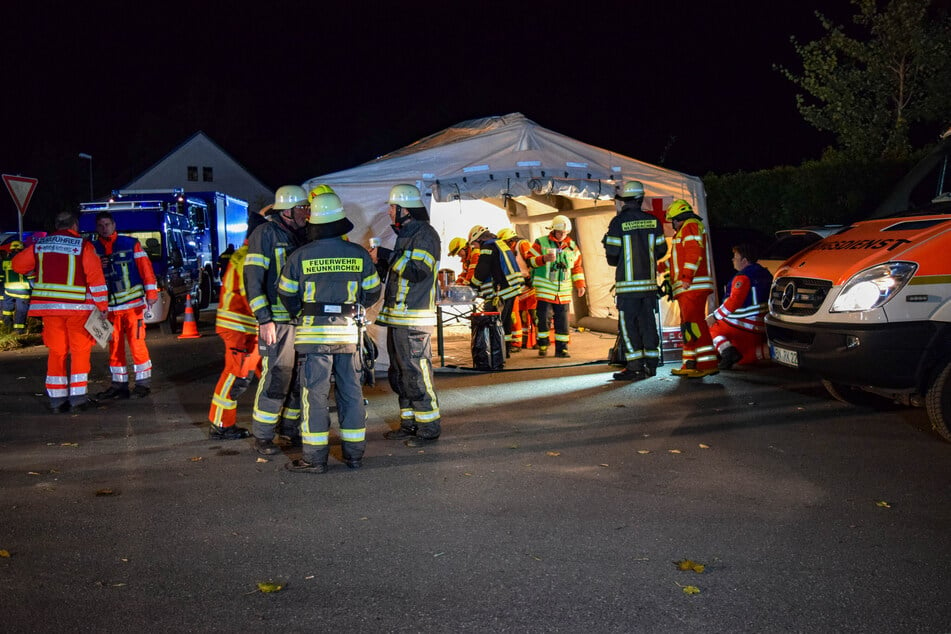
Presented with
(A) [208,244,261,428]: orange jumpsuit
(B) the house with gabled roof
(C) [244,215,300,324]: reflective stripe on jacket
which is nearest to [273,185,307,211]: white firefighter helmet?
(C) [244,215,300,324]: reflective stripe on jacket

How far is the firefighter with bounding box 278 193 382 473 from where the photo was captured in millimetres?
6223

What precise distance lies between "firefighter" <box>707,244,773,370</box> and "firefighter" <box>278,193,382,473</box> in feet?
18.4

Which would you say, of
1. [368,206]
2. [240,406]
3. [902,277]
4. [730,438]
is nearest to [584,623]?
[730,438]

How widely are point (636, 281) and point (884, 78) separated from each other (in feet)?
32.8

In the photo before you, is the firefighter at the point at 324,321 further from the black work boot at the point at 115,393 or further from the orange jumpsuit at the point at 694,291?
the orange jumpsuit at the point at 694,291

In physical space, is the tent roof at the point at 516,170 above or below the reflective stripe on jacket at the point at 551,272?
above

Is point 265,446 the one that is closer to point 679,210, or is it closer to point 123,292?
point 123,292

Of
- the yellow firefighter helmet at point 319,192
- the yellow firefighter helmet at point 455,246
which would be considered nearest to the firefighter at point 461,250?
the yellow firefighter helmet at point 455,246

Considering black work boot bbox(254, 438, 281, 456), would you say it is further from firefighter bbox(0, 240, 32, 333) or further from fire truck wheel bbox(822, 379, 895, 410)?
firefighter bbox(0, 240, 32, 333)

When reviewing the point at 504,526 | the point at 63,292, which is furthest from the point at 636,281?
the point at 63,292

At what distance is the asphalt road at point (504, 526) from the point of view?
12.9 feet

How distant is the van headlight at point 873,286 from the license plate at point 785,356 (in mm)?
639

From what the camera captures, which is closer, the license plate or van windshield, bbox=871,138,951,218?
the license plate

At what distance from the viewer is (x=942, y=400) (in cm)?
664
